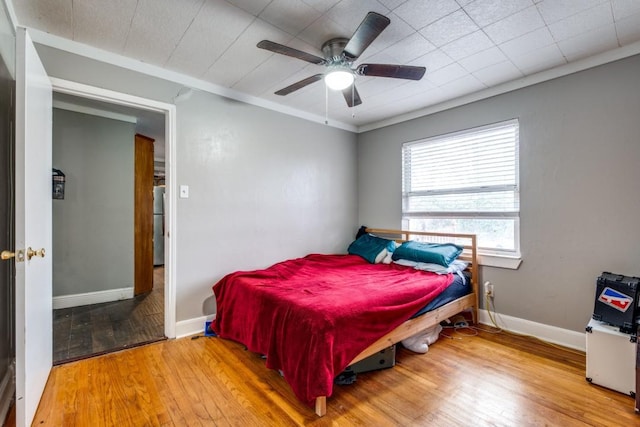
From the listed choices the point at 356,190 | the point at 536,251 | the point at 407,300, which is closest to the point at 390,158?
the point at 356,190

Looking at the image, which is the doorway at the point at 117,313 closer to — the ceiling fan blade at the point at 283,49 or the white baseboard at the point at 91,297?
the white baseboard at the point at 91,297

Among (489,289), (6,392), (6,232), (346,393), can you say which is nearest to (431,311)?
(489,289)

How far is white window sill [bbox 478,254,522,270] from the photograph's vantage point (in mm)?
2867

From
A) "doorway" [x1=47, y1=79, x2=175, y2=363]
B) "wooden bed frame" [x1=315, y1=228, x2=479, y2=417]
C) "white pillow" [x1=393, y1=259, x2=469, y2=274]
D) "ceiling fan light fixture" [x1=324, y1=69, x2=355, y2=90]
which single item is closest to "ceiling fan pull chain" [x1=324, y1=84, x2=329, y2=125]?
"ceiling fan light fixture" [x1=324, y1=69, x2=355, y2=90]

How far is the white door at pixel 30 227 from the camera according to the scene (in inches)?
58.2

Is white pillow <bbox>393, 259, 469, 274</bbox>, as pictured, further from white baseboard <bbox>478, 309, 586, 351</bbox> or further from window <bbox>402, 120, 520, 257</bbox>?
white baseboard <bbox>478, 309, 586, 351</bbox>

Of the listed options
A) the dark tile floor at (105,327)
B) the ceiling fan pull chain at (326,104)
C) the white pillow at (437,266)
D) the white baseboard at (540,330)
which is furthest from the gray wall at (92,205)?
the white baseboard at (540,330)

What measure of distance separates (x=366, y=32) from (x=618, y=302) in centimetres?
240

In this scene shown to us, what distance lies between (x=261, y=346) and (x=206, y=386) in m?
0.42

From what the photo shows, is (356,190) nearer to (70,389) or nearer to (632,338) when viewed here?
(632,338)

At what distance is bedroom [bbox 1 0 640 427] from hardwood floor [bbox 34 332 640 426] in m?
0.57

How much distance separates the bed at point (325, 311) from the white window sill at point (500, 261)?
0.10 m

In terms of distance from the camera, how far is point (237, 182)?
3139 millimetres

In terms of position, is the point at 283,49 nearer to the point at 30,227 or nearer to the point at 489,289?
the point at 30,227
